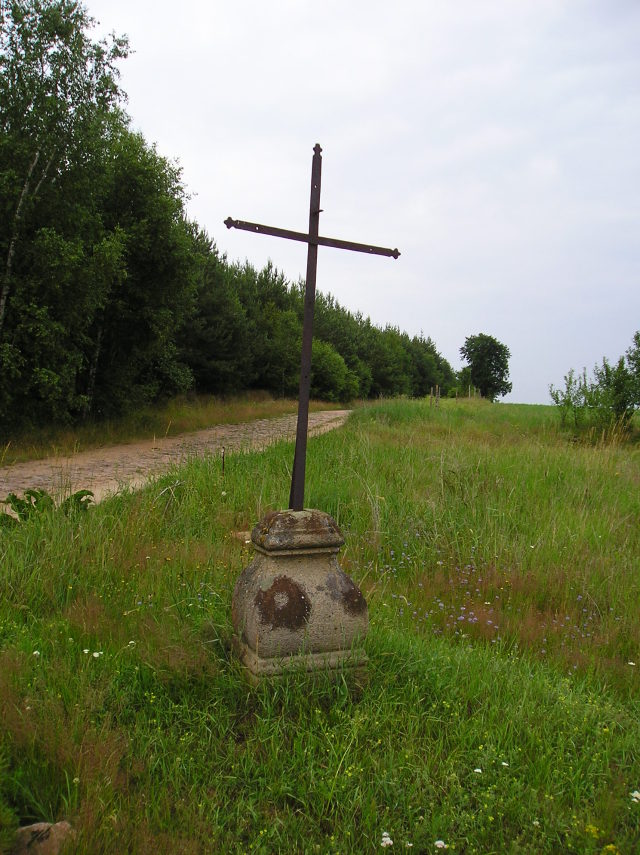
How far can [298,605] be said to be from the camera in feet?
8.88

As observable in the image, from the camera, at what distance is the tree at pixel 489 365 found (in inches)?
2852

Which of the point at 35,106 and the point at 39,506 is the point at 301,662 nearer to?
the point at 39,506

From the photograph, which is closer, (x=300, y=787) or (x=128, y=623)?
(x=300, y=787)

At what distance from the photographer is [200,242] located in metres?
23.6

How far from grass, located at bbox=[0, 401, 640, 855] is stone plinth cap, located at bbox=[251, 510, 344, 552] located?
0.59 m

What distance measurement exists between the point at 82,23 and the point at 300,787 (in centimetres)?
1340

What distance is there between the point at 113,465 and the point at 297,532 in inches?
289

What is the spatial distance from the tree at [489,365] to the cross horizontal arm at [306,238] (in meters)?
71.2

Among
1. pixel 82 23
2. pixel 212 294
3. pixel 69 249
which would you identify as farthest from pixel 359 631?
pixel 212 294

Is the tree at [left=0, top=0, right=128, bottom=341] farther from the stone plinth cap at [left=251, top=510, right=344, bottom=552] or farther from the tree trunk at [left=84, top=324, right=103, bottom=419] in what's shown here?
the stone plinth cap at [left=251, top=510, right=344, bottom=552]

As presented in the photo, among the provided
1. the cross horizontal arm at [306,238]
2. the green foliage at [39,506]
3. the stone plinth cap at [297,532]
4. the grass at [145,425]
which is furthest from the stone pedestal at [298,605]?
the grass at [145,425]

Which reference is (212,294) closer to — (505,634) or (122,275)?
(122,275)

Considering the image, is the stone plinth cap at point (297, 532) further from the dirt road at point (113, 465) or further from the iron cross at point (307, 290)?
the dirt road at point (113, 465)

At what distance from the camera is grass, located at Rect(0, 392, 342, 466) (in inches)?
420
